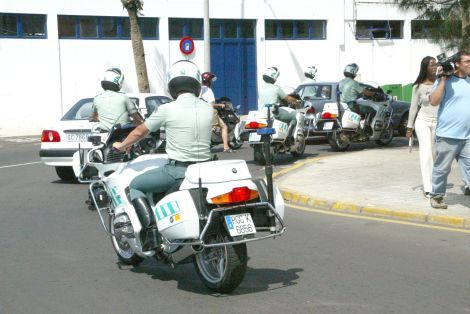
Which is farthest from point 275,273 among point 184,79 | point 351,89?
point 351,89

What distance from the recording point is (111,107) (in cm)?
1170

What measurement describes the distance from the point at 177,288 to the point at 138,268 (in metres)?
0.88

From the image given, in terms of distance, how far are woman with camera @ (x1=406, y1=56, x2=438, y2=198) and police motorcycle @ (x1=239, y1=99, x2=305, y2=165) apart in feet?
13.6

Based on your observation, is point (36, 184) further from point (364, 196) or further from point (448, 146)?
point (448, 146)

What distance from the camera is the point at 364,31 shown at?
1346 inches

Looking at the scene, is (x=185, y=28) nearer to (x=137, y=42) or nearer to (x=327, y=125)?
(x=137, y=42)

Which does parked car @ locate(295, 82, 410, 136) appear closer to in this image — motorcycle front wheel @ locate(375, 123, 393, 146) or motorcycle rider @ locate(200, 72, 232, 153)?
motorcycle front wheel @ locate(375, 123, 393, 146)

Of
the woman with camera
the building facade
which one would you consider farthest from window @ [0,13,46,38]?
the woman with camera

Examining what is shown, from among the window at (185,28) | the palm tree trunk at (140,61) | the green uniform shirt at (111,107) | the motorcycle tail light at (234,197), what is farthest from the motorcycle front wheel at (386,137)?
the window at (185,28)

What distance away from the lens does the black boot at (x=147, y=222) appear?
689 cm

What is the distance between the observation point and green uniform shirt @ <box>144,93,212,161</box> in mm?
6859

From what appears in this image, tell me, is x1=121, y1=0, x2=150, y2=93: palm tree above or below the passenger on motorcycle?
above

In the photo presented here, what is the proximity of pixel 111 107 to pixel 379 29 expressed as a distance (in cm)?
2446

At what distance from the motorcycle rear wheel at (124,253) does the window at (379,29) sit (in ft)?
89.6
